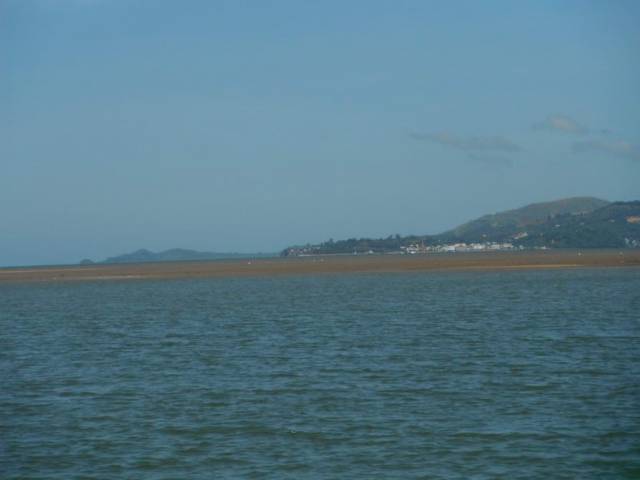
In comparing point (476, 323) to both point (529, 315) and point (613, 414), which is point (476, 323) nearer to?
point (529, 315)

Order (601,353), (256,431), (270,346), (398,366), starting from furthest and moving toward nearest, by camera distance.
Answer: (270,346), (601,353), (398,366), (256,431)

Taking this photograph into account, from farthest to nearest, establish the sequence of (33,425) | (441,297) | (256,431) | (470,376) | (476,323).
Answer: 1. (441,297)
2. (476,323)
3. (470,376)
4. (33,425)
5. (256,431)

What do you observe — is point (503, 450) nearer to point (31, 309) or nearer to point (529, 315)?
point (529, 315)

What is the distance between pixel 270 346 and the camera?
35.2 metres

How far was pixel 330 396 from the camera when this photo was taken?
23938 millimetres

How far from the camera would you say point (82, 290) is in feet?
302

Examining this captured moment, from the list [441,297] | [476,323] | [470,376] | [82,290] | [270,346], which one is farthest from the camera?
[82,290]

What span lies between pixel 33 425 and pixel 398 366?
11906 mm

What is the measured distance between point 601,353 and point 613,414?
10.1 metres

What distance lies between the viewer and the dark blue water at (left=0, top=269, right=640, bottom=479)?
17688mm

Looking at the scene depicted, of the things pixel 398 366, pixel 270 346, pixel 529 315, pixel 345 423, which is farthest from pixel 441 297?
pixel 345 423

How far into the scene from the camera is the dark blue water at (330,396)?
17688mm

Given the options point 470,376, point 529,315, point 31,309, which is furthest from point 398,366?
point 31,309

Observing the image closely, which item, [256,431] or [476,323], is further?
[476,323]
